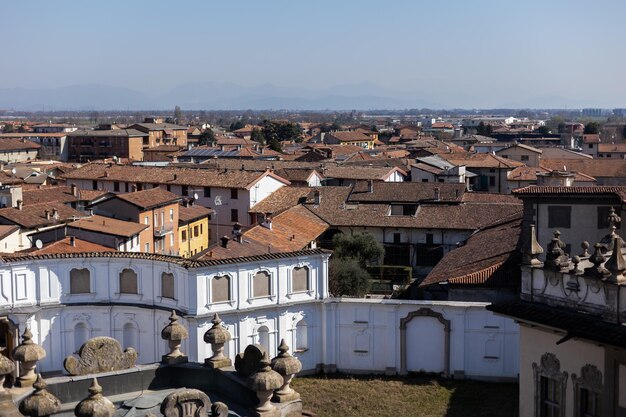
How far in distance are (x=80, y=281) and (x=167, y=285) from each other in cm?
280

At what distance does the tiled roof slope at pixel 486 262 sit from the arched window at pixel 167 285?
8.65m

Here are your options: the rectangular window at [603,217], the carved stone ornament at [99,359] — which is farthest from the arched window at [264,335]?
the carved stone ornament at [99,359]

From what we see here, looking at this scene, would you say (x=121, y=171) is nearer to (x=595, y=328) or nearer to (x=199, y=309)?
(x=199, y=309)

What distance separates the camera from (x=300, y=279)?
28.0 metres

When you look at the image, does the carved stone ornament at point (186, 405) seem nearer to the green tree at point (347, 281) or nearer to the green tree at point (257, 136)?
the green tree at point (347, 281)

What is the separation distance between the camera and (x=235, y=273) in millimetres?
26859

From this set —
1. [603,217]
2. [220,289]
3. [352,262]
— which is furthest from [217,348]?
[352,262]

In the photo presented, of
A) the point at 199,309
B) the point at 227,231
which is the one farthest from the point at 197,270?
the point at 227,231

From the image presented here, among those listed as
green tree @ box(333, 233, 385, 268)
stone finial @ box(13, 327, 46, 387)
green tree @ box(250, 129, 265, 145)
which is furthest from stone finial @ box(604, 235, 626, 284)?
green tree @ box(250, 129, 265, 145)

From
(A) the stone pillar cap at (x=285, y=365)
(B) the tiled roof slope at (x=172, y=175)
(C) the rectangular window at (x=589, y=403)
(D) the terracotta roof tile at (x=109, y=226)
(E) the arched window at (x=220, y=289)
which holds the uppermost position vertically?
(A) the stone pillar cap at (x=285, y=365)

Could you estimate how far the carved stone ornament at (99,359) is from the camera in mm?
12281

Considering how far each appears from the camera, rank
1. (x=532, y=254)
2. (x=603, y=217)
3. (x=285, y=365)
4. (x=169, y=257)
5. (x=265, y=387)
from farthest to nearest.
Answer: (x=603, y=217) < (x=169, y=257) < (x=532, y=254) < (x=285, y=365) < (x=265, y=387)

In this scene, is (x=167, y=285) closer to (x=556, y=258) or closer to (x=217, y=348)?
(x=217, y=348)

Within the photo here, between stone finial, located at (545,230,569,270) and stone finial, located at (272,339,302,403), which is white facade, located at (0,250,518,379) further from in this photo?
stone finial, located at (272,339,302,403)
